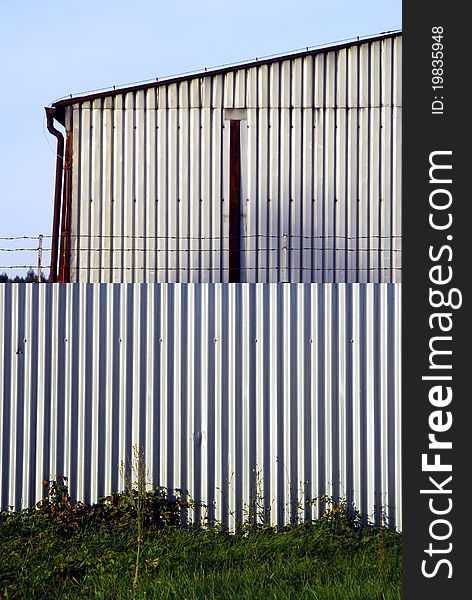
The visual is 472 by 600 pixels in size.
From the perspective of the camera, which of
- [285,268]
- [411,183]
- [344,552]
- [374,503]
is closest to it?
[411,183]

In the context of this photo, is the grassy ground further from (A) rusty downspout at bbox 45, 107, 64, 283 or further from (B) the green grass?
(A) rusty downspout at bbox 45, 107, 64, 283

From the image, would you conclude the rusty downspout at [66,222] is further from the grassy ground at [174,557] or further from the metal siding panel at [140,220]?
the grassy ground at [174,557]

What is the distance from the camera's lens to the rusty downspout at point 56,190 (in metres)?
14.3

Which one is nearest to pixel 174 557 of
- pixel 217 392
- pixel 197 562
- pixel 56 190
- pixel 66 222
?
pixel 197 562

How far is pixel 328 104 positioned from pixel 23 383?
25.4ft

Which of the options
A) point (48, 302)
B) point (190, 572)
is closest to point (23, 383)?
point (48, 302)

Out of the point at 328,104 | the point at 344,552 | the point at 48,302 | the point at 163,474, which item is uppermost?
the point at 328,104

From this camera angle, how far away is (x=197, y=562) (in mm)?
7434

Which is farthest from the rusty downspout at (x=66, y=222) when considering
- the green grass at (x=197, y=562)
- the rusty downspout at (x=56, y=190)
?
the green grass at (x=197, y=562)

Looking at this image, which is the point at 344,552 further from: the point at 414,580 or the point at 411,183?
the point at 411,183

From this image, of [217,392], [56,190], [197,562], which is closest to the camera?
[197,562]

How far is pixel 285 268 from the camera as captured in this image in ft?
46.5

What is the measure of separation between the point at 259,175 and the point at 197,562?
8.06 m

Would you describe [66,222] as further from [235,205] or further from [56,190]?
[235,205]
